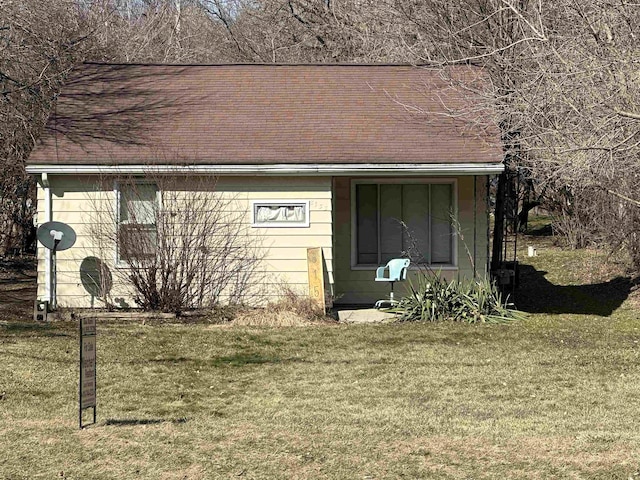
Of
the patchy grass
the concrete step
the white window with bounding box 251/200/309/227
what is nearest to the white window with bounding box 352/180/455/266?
the concrete step

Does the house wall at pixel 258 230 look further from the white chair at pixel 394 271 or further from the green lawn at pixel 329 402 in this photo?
the green lawn at pixel 329 402

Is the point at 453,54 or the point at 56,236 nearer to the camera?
the point at 56,236

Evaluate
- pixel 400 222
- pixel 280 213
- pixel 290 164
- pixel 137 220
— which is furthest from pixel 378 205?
pixel 137 220

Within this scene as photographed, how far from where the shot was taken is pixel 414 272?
15719 mm

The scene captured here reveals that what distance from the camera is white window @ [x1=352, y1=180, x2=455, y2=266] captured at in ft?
52.4

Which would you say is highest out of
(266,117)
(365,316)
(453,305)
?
(266,117)

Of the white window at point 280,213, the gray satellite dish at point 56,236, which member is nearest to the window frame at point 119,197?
the gray satellite dish at point 56,236

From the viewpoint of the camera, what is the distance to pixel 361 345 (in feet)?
39.1

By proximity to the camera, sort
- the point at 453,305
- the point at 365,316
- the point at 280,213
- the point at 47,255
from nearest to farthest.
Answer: the point at 453,305
the point at 365,316
the point at 47,255
the point at 280,213

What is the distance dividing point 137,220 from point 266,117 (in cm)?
297

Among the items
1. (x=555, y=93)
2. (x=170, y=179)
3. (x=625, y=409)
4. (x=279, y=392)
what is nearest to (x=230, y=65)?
(x=170, y=179)

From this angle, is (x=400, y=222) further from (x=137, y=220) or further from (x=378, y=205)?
(x=137, y=220)

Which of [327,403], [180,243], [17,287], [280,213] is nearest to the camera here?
[327,403]

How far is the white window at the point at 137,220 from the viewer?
14.1 meters
